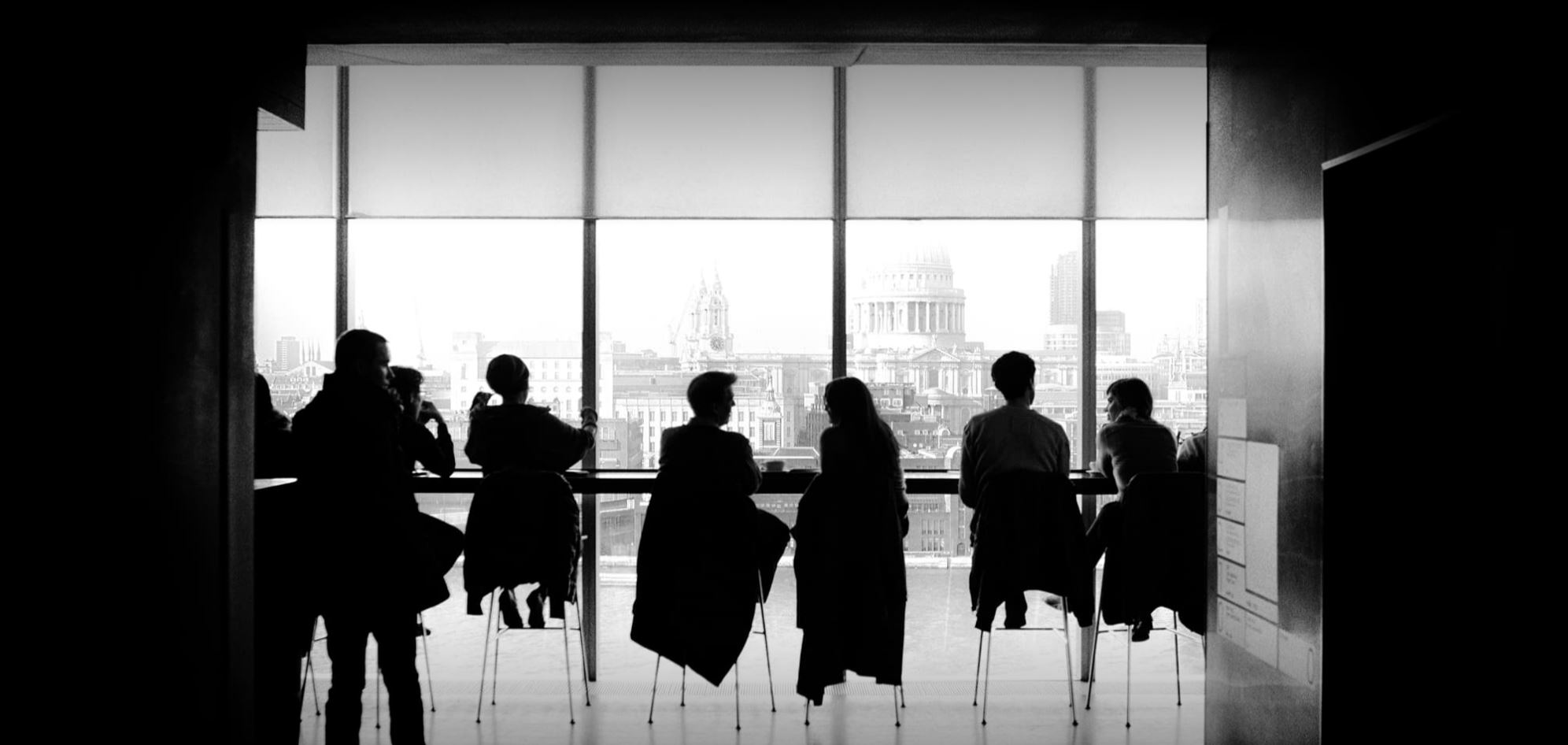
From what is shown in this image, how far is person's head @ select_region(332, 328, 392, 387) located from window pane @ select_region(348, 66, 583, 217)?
199 centimetres

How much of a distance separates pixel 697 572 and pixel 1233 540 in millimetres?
1719

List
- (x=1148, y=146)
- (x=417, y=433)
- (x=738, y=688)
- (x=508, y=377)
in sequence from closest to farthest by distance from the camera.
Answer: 1. (x=417, y=433)
2. (x=738, y=688)
3. (x=508, y=377)
4. (x=1148, y=146)

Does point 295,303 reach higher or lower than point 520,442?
higher

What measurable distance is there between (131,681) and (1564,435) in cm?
286

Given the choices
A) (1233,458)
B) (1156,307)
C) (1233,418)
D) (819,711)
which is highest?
(1156,307)

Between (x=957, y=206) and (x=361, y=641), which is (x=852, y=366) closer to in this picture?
(x=957, y=206)

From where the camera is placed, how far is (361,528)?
3.34m

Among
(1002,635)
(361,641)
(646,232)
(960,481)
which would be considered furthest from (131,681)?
(1002,635)

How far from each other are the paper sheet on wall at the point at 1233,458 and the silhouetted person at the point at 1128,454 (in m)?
1.00

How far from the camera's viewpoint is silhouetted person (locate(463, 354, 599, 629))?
14.0ft

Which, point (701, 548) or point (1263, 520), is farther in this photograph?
point (701, 548)

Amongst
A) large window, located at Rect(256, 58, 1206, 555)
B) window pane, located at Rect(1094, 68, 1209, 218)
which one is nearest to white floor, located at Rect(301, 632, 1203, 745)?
large window, located at Rect(256, 58, 1206, 555)

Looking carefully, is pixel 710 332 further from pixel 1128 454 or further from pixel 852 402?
pixel 1128 454

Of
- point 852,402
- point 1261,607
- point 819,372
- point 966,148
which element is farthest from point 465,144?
point 1261,607
